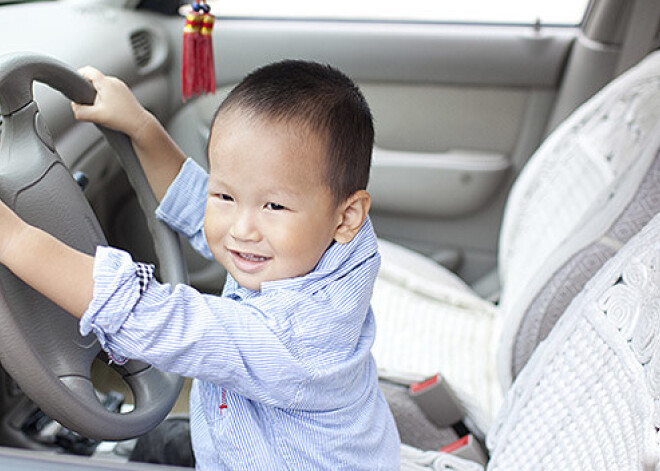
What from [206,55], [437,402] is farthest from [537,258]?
[206,55]

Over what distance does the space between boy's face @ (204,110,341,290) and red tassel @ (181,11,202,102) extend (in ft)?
0.60

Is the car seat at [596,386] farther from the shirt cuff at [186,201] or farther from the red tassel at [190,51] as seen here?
the red tassel at [190,51]

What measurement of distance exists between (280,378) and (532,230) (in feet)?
3.11

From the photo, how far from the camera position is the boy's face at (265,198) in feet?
2.66

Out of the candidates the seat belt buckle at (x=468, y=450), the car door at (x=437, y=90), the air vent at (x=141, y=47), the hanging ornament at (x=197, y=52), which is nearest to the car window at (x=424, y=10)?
the car door at (x=437, y=90)

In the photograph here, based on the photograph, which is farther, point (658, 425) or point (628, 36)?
point (628, 36)

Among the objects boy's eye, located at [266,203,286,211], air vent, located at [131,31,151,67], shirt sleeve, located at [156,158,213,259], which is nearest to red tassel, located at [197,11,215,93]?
shirt sleeve, located at [156,158,213,259]

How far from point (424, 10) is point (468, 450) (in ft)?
4.07

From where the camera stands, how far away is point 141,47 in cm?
190

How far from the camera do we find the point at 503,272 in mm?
1795

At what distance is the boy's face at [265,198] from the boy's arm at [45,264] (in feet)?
0.53

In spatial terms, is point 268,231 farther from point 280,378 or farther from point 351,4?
point 351,4

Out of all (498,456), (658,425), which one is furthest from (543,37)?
(658,425)

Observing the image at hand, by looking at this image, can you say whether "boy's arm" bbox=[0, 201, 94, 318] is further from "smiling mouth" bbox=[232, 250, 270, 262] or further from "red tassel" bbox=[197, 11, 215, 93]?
"red tassel" bbox=[197, 11, 215, 93]
